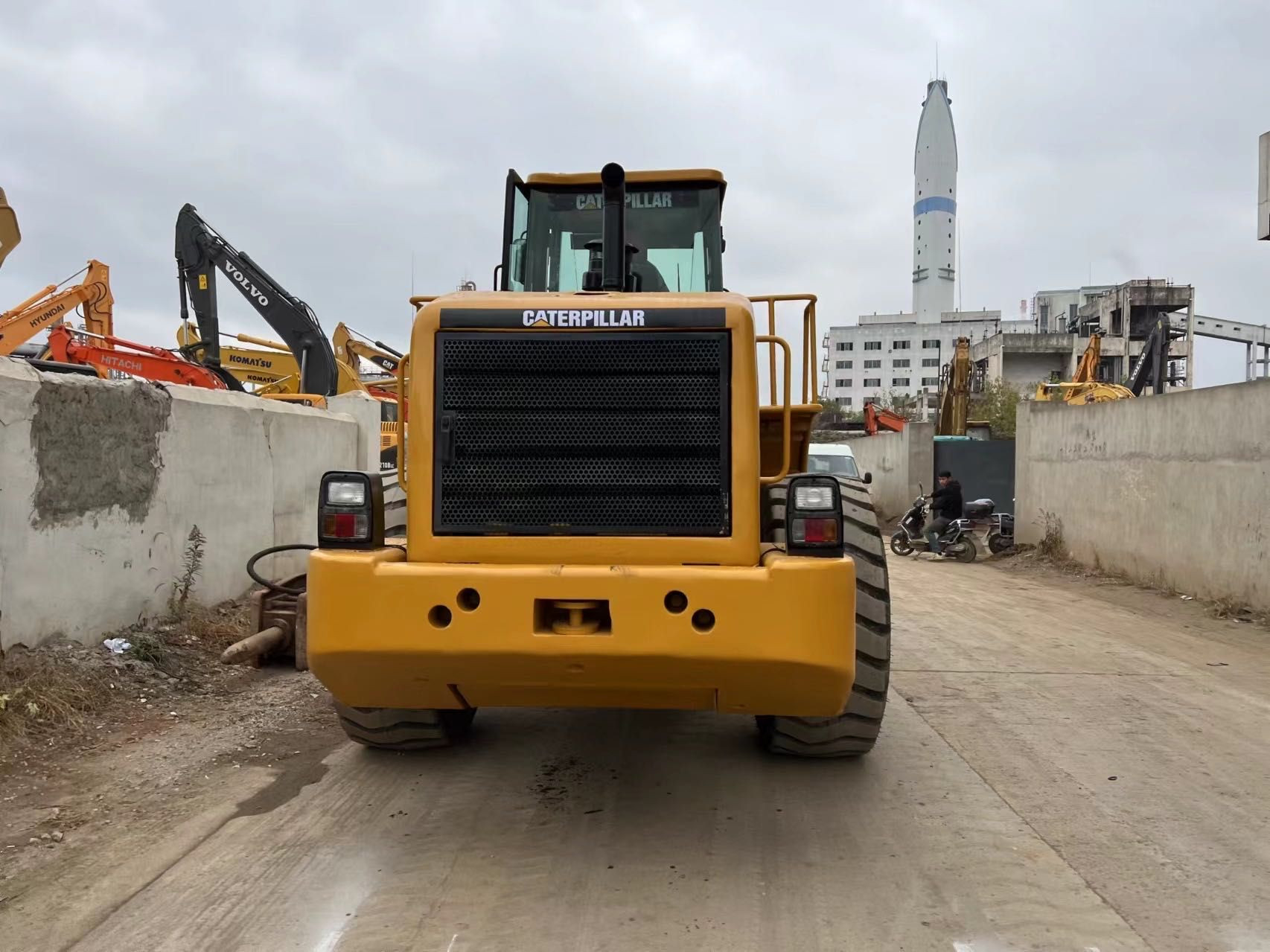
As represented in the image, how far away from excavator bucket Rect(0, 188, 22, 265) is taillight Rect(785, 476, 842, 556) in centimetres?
1042

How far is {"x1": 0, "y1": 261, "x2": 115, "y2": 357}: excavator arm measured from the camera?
13.8 meters

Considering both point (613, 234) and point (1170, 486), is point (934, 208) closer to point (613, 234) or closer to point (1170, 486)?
point (1170, 486)

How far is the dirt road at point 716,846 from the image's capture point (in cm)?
304

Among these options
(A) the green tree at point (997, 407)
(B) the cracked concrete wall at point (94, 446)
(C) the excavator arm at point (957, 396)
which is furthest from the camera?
(A) the green tree at point (997, 407)

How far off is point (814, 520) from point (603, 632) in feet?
2.73

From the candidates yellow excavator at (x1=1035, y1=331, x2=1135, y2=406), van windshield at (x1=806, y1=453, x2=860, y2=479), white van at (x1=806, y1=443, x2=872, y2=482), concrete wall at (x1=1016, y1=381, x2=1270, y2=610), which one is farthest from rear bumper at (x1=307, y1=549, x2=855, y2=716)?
yellow excavator at (x1=1035, y1=331, x2=1135, y2=406)

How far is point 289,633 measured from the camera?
6359mm

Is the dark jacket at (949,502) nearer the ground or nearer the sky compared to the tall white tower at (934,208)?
nearer the ground

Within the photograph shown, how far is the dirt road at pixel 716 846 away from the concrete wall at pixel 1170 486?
4.59 meters

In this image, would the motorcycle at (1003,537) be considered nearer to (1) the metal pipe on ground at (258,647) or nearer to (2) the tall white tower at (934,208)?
(1) the metal pipe on ground at (258,647)

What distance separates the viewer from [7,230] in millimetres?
10375

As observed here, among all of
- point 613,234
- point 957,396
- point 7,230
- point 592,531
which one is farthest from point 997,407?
point 592,531

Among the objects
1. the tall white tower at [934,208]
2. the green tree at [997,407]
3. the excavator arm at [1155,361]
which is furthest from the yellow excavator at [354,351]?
the tall white tower at [934,208]

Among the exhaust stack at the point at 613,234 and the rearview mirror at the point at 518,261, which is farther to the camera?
the rearview mirror at the point at 518,261
